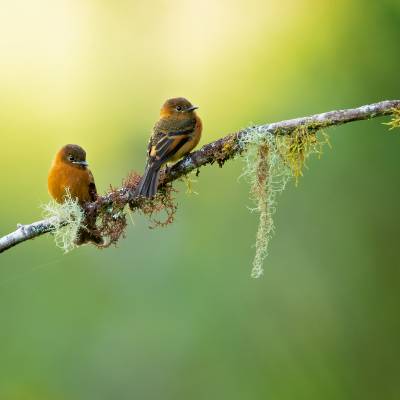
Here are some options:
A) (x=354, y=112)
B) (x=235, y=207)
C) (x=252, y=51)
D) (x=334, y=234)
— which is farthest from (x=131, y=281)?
(x=354, y=112)

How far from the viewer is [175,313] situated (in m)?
13.6

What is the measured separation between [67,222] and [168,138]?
1082 mm

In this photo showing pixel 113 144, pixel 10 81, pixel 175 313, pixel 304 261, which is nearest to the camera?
pixel 304 261

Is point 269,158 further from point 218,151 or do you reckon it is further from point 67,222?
point 67,222

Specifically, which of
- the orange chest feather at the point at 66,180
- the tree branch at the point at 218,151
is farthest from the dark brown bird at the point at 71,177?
the tree branch at the point at 218,151

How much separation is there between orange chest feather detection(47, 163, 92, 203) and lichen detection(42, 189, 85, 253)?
2.43ft

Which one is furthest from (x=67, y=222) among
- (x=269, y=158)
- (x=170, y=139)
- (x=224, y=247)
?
(x=224, y=247)

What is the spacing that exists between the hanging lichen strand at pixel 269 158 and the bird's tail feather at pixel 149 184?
59 centimetres

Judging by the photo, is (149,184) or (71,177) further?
(71,177)

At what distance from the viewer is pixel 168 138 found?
6160 millimetres

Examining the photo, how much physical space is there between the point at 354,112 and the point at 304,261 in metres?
8.25

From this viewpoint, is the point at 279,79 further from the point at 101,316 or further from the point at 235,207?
the point at 101,316

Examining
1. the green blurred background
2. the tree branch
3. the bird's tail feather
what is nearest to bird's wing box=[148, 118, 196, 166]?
the bird's tail feather

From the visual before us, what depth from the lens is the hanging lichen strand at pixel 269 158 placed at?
5.06 m
